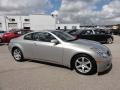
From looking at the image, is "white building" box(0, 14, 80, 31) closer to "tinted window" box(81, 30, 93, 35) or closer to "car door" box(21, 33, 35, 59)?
"tinted window" box(81, 30, 93, 35)

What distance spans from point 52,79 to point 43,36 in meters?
2.07

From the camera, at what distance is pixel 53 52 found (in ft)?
20.3

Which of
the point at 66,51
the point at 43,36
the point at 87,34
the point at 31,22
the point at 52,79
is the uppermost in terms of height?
the point at 31,22

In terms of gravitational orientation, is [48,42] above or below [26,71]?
above

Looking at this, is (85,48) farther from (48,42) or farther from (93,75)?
(48,42)

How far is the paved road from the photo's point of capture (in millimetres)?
4637

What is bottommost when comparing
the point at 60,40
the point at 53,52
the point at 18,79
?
the point at 18,79

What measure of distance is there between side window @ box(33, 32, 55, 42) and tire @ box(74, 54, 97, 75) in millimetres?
Answer: 1385

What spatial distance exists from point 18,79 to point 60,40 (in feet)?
6.56

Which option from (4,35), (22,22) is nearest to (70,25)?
(22,22)

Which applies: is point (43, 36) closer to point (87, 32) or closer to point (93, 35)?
point (87, 32)

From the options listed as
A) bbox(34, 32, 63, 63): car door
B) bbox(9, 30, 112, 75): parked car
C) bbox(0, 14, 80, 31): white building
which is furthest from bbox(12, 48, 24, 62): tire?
bbox(0, 14, 80, 31): white building

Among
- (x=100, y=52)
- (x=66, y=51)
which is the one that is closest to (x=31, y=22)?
(x=66, y=51)

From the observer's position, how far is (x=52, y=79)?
525 centimetres
